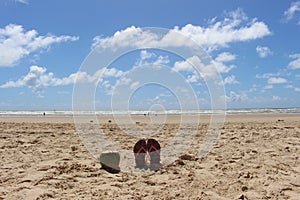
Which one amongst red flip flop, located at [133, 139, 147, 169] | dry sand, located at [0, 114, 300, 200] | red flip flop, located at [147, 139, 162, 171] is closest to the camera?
dry sand, located at [0, 114, 300, 200]

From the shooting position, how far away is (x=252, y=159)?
25.4ft

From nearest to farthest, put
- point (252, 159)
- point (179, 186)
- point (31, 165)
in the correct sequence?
1. point (179, 186)
2. point (31, 165)
3. point (252, 159)

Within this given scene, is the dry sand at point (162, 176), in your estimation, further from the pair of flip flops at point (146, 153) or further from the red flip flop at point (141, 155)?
A: the red flip flop at point (141, 155)

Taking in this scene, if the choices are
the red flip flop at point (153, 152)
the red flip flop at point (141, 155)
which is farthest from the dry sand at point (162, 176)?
the red flip flop at point (141, 155)

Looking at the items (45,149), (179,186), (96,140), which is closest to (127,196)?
(179,186)

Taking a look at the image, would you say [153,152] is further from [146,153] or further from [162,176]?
[162,176]

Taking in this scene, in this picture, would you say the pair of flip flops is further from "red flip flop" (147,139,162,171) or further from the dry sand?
the dry sand

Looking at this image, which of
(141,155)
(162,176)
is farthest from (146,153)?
(162,176)

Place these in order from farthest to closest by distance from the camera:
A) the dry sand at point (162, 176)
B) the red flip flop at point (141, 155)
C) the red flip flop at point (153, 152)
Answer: the red flip flop at point (153, 152)
the red flip flop at point (141, 155)
the dry sand at point (162, 176)

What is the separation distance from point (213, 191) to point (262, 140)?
19.6 feet

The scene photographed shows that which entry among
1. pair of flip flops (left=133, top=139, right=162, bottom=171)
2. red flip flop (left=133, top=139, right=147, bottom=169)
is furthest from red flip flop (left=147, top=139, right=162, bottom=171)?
red flip flop (left=133, top=139, right=147, bottom=169)

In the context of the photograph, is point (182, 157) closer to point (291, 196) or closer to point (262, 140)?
point (291, 196)

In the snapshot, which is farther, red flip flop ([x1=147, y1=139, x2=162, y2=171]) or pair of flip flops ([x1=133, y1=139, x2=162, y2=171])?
red flip flop ([x1=147, y1=139, x2=162, y2=171])

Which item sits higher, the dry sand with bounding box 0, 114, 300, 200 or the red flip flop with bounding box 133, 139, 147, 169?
the red flip flop with bounding box 133, 139, 147, 169
